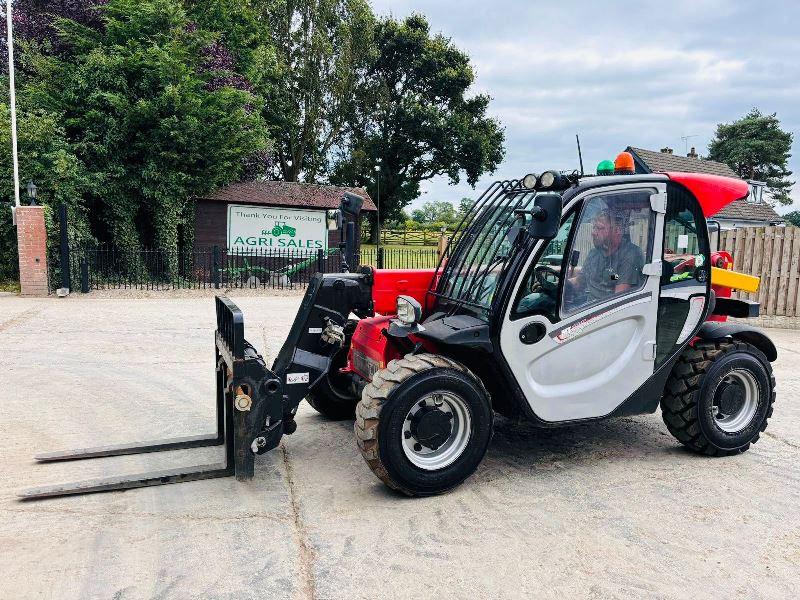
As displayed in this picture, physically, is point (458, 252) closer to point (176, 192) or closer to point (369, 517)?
point (369, 517)

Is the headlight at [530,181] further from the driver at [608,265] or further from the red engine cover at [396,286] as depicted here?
the red engine cover at [396,286]

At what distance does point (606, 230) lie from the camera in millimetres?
4457

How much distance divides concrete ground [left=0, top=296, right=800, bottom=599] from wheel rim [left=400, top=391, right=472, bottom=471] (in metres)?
0.29

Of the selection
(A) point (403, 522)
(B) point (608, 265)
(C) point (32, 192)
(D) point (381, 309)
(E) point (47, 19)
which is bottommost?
(A) point (403, 522)

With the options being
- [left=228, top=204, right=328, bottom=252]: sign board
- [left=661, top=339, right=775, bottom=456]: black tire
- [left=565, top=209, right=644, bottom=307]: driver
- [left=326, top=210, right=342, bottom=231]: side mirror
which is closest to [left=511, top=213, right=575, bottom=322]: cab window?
[left=565, top=209, right=644, bottom=307]: driver

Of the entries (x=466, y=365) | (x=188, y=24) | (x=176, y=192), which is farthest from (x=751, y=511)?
(x=188, y=24)

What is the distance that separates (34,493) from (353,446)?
90.7 inches

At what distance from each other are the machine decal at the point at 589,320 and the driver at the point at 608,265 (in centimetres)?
9

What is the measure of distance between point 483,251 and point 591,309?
909mm

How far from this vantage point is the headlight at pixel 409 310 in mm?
4285

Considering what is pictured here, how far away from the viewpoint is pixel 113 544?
11.5 feet

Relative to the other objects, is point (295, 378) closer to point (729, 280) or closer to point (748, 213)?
point (729, 280)

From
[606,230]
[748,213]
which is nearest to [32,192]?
[606,230]

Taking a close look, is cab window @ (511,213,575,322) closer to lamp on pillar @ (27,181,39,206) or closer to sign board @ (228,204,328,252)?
lamp on pillar @ (27,181,39,206)
